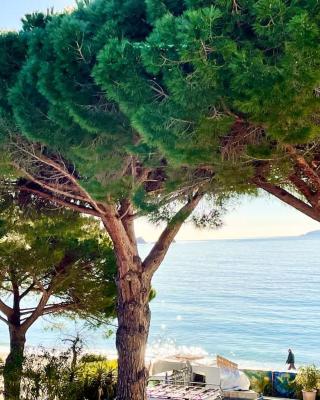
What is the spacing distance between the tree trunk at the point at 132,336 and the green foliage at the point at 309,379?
340 cm

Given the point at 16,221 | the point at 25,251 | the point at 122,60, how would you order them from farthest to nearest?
the point at 25,251, the point at 16,221, the point at 122,60

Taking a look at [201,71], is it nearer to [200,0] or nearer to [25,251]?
[200,0]

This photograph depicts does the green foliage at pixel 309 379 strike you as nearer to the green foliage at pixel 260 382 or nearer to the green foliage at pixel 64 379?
the green foliage at pixel 260 382

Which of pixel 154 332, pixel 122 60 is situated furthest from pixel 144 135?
pixel 154 332

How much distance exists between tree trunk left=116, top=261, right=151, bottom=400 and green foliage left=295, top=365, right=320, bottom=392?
3403 mm

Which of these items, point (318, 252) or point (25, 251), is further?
point (318, 252)

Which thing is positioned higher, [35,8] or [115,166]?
[35,8]

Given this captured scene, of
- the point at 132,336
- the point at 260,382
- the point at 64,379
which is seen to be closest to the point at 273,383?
the point at 260,382

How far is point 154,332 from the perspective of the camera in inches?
1409

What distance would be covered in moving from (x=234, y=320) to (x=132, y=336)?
103 feet

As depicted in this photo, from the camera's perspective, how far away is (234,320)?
120 feet

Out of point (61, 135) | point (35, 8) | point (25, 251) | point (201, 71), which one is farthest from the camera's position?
point (25, 251)

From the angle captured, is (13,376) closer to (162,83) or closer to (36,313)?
(36,313)

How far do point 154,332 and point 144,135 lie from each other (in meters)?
33.1
